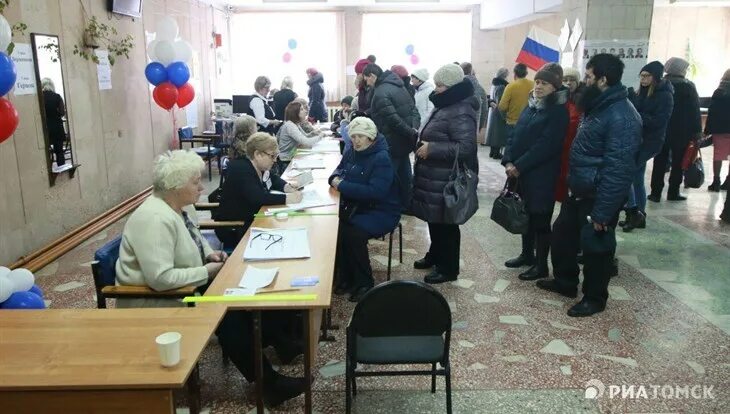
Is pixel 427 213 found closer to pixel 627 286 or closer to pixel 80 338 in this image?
pixel 627 286

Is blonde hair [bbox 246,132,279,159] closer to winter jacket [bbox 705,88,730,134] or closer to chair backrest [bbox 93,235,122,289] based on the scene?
chair backrest [bbox 93,235,122,289]

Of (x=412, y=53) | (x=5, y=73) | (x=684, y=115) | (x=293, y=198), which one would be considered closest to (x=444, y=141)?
(x=293, y=198)

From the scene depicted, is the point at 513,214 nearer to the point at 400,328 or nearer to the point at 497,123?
Answer: the point at 400,328

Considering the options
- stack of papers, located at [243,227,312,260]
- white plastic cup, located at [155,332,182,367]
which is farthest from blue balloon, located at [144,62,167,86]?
white plastic cup, located at [155,332,182,367]

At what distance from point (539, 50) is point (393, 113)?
2835 millimetres

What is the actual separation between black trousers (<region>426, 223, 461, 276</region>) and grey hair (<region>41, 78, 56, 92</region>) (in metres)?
3.46

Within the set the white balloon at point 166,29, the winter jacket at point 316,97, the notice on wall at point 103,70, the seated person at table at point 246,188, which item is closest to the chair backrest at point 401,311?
the seated person at table at point 246,188

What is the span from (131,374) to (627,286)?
3586mm

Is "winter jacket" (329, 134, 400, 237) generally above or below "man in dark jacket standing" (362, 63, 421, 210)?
below

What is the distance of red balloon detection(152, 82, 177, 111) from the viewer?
6.73 metres

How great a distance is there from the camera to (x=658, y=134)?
5.12 meters

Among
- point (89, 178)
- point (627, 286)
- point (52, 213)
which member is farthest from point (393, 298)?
point (89, 178)

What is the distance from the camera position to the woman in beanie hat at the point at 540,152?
3727 mm

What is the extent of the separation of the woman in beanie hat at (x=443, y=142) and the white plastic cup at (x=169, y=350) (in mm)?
2419
